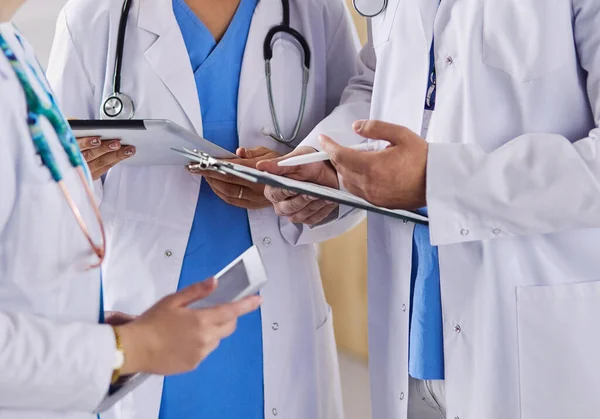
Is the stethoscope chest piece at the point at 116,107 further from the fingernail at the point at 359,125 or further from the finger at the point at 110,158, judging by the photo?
the fingernail at the point at 359,125

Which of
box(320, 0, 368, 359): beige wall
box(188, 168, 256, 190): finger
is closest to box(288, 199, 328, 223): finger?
box(188, 168, 256, 190): finger

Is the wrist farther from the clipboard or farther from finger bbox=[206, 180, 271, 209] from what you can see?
finger bbox=[206, 180, 271, 209]

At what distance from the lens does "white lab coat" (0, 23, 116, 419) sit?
0.71 meters

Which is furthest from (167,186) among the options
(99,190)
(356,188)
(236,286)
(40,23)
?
(40,23)

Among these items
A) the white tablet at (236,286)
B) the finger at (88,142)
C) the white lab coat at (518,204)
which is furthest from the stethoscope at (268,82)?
the white tablet at (236,286)

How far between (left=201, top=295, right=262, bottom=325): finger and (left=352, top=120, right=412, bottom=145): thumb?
344 mm

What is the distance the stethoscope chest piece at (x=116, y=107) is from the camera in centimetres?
139

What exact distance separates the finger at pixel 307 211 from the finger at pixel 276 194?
0.05 meters

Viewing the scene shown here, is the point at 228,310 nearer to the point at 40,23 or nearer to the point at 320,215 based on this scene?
the point at 320,215

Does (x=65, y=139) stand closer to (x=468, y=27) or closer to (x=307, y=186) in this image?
(x=307, y=186)

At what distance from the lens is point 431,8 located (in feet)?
4.12

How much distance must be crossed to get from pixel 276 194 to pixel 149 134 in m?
0.31

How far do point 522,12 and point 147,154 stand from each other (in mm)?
681

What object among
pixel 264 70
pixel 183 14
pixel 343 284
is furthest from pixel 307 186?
pixel 343 284
